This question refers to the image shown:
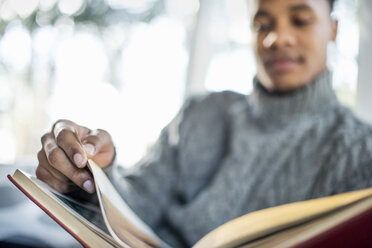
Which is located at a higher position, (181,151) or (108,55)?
(108,55)

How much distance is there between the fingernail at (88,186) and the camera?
0.33m

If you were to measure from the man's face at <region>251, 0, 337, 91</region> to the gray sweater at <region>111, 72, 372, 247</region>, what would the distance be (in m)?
0.03

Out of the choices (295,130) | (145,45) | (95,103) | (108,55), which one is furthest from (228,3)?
(295,130)

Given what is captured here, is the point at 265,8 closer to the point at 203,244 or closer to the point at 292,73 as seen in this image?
the point at 292,73

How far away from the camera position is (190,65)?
180 cm

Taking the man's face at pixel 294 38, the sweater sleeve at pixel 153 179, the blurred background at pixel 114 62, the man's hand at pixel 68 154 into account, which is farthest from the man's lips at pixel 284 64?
the blurred background at pixel 114 62

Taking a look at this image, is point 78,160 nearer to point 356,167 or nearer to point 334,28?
point 356,167

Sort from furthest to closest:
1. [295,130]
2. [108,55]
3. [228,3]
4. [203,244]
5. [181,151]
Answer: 1. [108,55]
2. [228,3]
3. [181,151]
4. [295,130]
5. [203,244]

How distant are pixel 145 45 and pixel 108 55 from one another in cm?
29

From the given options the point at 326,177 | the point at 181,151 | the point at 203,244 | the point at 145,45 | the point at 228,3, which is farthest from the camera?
the point at 145,45

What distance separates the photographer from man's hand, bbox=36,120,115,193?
337 mm

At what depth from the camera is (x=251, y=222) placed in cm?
28

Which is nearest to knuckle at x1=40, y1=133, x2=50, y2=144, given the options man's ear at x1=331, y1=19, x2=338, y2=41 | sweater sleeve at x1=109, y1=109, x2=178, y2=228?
sweater sleeve at x1=109, y1=109, x2=178, y2=228

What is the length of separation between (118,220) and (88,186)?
1.8 inches
